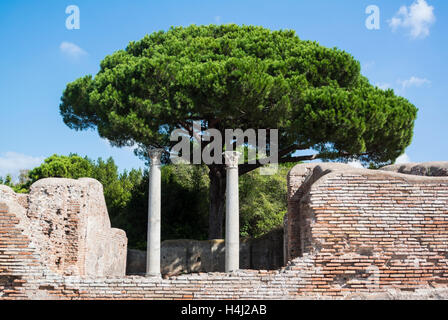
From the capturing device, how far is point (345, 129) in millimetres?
16422

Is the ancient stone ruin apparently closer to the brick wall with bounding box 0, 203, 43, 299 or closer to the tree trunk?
the brick wall with bounding box 0, 203, 43, 299

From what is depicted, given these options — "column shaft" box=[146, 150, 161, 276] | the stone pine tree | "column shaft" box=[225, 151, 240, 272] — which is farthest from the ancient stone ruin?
the stone pine tree

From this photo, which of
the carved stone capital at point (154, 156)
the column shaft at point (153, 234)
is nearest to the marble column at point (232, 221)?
the column shaft at point (153, 234)

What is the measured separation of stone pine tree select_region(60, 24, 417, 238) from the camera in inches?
646

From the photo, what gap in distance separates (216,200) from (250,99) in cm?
494

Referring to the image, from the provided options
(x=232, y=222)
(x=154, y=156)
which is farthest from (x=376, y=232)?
(x=154, y=156)

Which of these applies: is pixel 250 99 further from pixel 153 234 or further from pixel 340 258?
pixel 340 258

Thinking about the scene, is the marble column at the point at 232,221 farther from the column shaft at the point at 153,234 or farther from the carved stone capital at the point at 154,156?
the carved stone capital at the point at 154,156

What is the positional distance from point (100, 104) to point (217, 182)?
5.57 meters

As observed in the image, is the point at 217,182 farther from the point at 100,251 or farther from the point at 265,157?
the point at 100,251

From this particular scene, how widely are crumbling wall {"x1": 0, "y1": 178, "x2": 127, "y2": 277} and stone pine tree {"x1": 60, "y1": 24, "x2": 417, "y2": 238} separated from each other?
5.26 metres

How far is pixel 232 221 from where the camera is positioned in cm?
1371

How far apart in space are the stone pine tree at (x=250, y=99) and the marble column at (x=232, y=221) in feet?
9.97
